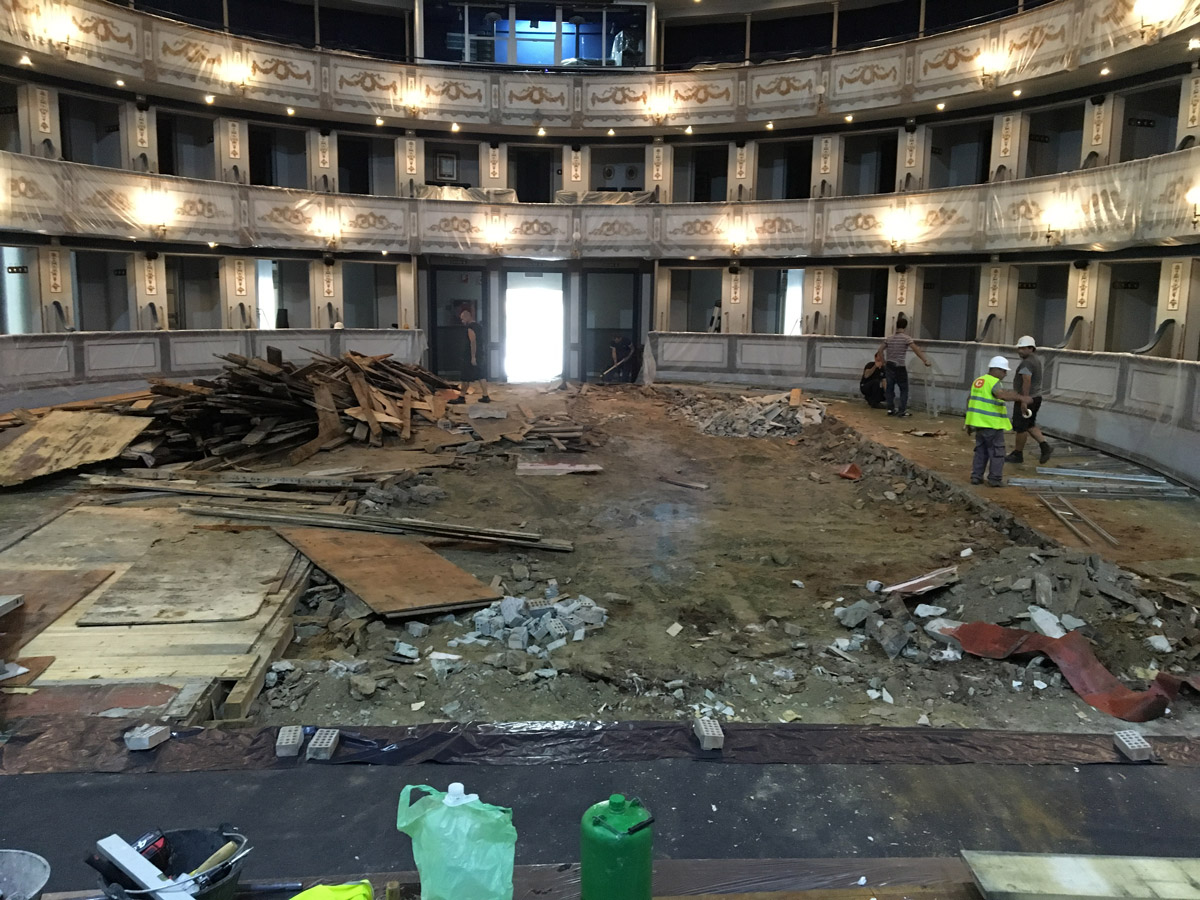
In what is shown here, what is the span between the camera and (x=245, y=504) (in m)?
10.5

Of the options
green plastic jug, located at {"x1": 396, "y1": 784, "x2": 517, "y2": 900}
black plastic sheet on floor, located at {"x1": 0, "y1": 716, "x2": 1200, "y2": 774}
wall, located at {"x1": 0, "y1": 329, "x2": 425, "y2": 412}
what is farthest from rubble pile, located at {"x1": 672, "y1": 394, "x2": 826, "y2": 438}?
green plastic jug, located at {"x1": 396, "y1": 784, "x2": 517, "y2": 900}

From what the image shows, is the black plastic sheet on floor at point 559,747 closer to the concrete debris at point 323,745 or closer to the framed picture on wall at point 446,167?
the concrete debris at point 323,745

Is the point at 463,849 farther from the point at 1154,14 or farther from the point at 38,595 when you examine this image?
the point at 1154,14

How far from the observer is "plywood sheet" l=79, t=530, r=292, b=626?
6.92 metres

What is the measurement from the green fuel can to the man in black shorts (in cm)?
1102

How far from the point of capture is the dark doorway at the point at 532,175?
27.0 m

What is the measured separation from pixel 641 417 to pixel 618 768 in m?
15.7

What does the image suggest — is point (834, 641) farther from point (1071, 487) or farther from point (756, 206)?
point (756, 206)

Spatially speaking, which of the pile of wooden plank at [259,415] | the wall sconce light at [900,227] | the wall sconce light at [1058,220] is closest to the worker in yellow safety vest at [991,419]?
the wall sconce light at [1058,220]

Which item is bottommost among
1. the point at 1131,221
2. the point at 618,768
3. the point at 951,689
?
the point at 951,689

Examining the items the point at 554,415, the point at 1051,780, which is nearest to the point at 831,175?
the point at 554,415

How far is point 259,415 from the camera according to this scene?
13.9 meters

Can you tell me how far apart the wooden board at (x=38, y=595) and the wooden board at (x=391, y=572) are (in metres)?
1.88

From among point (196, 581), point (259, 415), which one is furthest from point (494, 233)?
point (196, 581)
